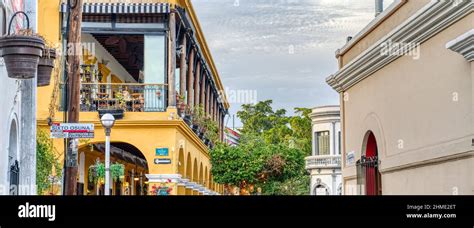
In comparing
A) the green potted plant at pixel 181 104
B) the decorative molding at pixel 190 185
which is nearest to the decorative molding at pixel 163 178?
the green potted plant at pixel 181 104

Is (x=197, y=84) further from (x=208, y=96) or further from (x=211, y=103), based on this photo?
(x=211, y=103)

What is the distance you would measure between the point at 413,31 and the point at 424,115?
0.77 meters

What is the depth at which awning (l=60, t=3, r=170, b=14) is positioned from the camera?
1720cm

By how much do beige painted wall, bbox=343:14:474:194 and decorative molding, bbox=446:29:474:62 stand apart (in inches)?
9.2

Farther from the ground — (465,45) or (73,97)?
(73,97)

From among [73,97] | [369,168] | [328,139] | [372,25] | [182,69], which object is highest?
[182,69]

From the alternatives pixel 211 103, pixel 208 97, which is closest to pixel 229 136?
pixel 211 103

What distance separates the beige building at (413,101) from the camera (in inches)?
265

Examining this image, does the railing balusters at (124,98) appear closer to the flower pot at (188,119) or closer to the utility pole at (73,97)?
the flower pot at (188,119)

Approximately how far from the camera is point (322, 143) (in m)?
16.4

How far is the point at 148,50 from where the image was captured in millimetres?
18141

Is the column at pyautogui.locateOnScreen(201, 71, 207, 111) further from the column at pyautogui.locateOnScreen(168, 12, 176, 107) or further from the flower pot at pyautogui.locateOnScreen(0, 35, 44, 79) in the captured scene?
the flower pot at pyautogui.locateOnScreen(0, 35, 44, 79)
